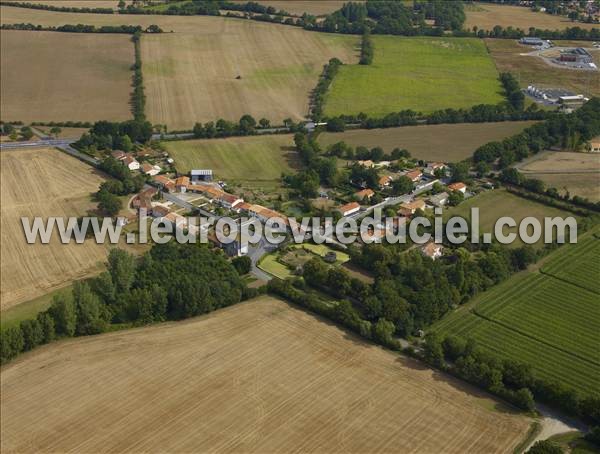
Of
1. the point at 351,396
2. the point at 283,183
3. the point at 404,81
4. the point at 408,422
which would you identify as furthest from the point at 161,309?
the point at 404,81

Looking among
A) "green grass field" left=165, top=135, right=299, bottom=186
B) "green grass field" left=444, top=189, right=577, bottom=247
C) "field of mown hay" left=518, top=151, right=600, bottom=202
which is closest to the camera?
"green grass field" left=444, top=189, right=577, bottom=247

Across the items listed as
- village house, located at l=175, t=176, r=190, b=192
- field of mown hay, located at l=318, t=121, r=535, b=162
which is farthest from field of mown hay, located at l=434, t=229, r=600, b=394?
village house, located at l=175, t=176, r=190, b=192

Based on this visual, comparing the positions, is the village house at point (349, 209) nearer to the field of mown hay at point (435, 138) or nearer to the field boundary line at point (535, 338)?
the field of mown hay at point (435, 138)

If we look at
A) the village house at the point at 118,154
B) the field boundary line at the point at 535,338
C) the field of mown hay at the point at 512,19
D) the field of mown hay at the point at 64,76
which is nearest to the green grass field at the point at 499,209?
the field boundary line at the point at 535,338

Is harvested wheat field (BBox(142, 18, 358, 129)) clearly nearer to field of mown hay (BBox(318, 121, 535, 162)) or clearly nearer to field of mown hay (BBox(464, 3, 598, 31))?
field of mown hay (BBox(318, 121, 535, 162))

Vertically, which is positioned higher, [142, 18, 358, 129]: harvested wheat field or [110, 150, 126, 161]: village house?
[142, 18, 358, 129]: harvested wheat field
